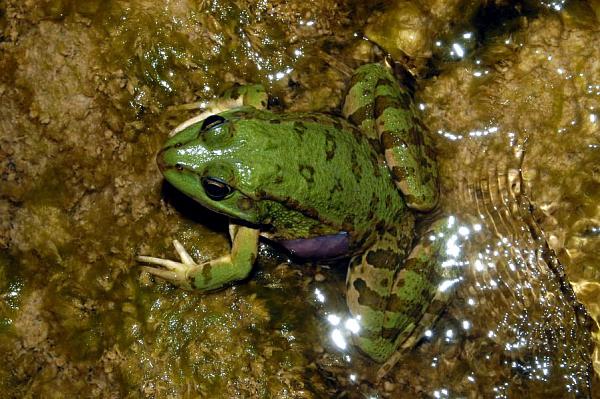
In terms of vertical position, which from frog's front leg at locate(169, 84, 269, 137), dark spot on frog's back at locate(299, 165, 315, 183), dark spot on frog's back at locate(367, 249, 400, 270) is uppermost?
frog's front leg at locate(169, 84, 269, 137)

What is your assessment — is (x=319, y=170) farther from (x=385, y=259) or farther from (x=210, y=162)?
(x=385, y=259)

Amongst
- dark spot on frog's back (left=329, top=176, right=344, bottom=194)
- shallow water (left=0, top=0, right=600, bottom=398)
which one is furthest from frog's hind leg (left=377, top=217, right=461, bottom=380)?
dark spot on frog's back (left=329, top=176, right=344, bottom=194)

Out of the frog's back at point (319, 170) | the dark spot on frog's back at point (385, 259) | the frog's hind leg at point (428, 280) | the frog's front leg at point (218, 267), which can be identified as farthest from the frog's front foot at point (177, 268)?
the frog's hind leg at point (428, 280)

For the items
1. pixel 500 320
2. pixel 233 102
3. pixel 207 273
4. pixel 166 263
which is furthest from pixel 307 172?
pixel 500 320

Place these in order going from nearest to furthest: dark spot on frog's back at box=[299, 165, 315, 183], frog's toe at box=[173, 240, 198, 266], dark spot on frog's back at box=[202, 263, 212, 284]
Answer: dark spot on frog's back at box=[299, 165, 315, 183] < dark spot on frog's back at box=[202, 263, 212, 284] < frog's toe at box=[173, 240, 198, 266]

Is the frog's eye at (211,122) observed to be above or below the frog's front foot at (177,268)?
above

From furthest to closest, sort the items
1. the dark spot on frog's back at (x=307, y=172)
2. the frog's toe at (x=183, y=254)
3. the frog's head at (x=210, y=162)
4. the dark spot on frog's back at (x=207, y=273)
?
the frog's toe at (x=183, y=254), the dark spot on frog's back at (x=207, y=273), the dark spot on frog's back at (x=307, y=172), the frog's head at (x=210, y=162)

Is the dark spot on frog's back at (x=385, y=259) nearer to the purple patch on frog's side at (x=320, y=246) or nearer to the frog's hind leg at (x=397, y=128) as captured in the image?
the purple patch on frog's side at (x=320, y=246)

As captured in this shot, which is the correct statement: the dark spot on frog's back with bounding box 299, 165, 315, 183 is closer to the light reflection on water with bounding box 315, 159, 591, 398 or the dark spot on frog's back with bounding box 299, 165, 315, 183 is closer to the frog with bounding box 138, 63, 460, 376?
the frog with bounding box 138, 63, 460, 376

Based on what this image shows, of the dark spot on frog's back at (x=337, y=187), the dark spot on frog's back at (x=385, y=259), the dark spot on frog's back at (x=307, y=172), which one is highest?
the dark spot on frog's back at (x=307, y=172)
